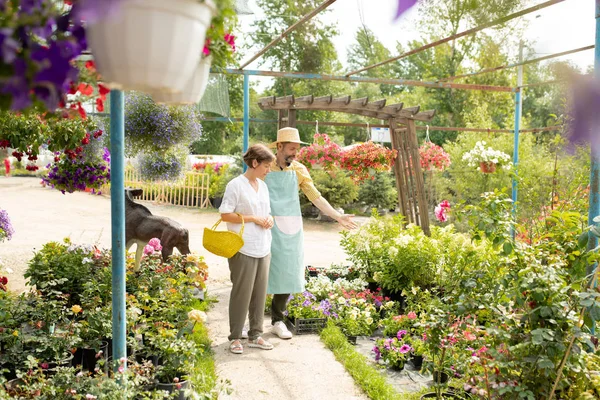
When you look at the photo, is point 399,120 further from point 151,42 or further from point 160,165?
point 151,42

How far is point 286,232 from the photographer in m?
4.12

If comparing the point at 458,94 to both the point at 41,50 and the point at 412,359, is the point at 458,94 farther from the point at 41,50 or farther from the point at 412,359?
the point at 41,50

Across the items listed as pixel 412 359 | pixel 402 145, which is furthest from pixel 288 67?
pixel 412 359

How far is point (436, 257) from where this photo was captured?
178 inches

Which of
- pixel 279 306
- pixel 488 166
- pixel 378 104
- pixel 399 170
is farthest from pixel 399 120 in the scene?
pixel 279 306

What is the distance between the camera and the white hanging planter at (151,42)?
31.0 inches

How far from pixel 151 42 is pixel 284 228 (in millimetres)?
3350

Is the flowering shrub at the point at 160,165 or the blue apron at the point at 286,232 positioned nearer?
the blue apron at the point at 286,232

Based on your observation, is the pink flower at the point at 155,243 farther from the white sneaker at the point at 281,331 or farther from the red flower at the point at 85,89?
the red flower at the point at 85,89

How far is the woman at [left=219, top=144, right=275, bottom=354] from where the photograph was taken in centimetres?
360

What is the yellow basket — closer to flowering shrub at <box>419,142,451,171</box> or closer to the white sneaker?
the white sneaker

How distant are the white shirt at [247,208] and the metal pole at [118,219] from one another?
145 cm

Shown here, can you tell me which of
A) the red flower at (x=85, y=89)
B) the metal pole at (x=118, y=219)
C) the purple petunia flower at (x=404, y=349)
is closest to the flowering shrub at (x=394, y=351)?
the purple petunia flower at (x=404, y=349)

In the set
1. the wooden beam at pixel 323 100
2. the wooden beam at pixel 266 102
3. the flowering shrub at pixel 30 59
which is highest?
the wooden beam at pixel 323 100
